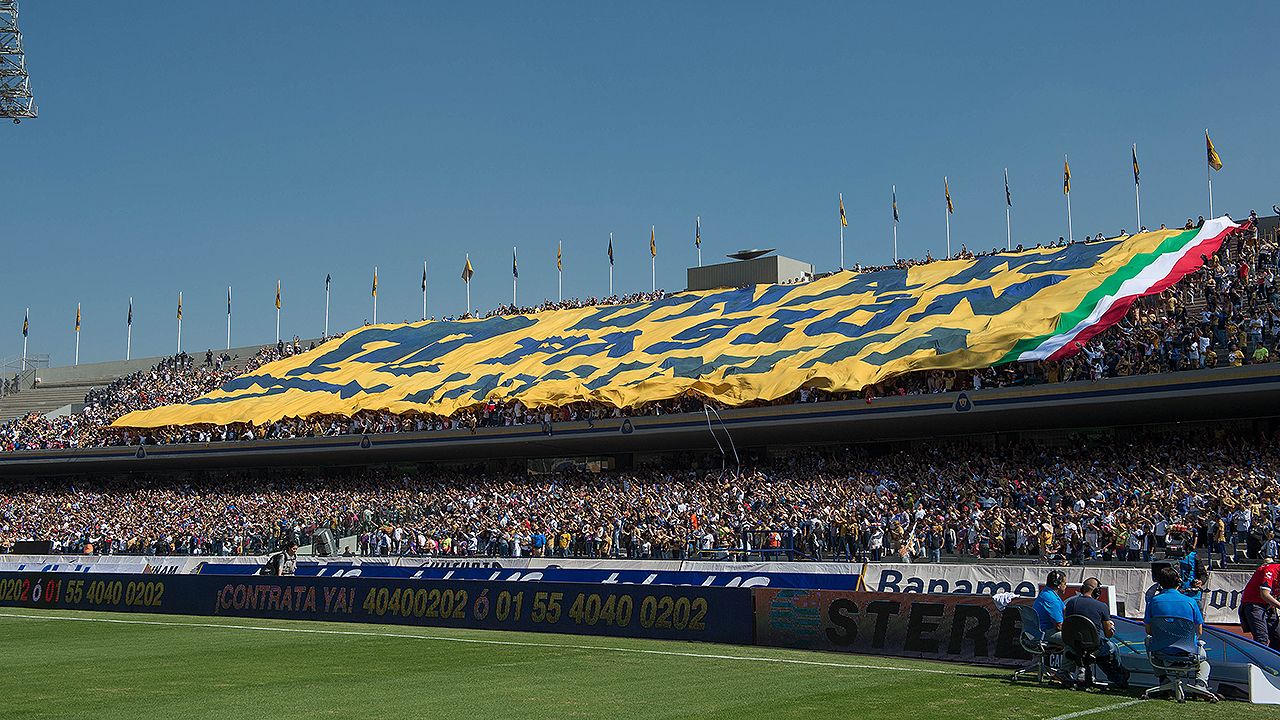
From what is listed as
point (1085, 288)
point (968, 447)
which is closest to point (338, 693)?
point (968, 447)

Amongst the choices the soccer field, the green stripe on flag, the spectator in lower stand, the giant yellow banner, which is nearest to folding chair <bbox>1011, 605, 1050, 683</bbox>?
the soccer field

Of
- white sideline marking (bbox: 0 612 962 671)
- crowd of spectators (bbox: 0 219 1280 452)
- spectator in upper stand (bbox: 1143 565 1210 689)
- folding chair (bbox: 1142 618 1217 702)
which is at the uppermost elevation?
crowd of spectators (bbox: 0 219 1280 452)

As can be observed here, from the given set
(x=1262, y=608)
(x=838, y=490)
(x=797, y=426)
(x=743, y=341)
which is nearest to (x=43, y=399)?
(x=743, y=341)

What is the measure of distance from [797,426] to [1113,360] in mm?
11790

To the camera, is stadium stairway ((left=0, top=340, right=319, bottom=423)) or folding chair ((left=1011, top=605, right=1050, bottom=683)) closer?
folding chair ((left=1011, top=605, right=1050, bottom=683))

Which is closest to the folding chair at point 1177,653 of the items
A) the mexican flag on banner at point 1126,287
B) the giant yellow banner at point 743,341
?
the mexican flag on banner at point 1126,287

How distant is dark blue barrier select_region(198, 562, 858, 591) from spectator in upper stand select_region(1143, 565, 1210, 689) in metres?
11.9

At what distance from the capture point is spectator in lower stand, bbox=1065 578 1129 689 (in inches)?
594

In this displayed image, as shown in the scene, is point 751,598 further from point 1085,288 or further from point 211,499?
point 211,499

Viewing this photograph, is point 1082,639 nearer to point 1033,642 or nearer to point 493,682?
point 1033,642

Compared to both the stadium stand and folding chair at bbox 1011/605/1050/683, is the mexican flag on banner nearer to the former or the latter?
the stadium stand

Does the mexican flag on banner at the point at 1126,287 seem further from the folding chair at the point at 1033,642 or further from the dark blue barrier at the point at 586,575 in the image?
the folding chair at the point at 1033,642

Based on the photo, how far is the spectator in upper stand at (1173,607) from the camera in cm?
1397

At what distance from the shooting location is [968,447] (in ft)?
143
